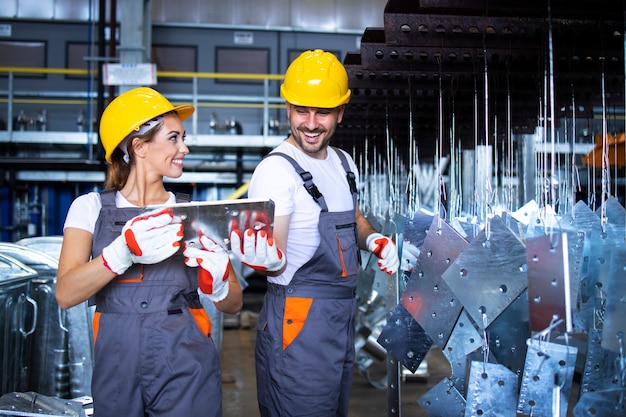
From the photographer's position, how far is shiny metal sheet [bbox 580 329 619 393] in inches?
73.8

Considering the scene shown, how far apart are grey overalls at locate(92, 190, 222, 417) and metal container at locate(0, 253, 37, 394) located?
4.65 feet

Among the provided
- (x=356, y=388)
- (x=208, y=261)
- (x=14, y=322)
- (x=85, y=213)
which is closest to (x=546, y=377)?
(x=208, y=261)

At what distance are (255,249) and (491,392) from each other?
88 cm

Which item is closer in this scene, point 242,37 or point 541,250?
point 541,250

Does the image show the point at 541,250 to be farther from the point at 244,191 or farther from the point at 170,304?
the point at 244,191

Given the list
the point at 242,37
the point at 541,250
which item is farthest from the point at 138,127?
the point at 242,37

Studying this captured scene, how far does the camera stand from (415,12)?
212 centimetres

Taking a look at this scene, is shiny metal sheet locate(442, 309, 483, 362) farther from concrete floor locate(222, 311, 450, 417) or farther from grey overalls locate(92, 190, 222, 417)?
concrete floor locate(222, 311, 450, 417)

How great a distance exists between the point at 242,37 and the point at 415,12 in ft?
28.3

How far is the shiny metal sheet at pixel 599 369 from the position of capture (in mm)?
1875

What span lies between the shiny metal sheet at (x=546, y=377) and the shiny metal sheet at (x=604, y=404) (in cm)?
5

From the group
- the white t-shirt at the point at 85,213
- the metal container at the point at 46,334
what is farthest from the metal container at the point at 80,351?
the white t-shirt at the point at 85,213

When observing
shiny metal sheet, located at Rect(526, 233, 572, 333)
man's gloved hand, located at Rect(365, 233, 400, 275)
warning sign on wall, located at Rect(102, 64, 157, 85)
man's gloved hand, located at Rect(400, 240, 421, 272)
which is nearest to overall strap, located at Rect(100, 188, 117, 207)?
man's gloved hand, located at Rect(365, 233, 400, 275)

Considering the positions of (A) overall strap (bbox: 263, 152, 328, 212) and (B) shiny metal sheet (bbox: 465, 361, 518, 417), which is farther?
(A) overall strap (bbox: 263, 152, 328, 212)
